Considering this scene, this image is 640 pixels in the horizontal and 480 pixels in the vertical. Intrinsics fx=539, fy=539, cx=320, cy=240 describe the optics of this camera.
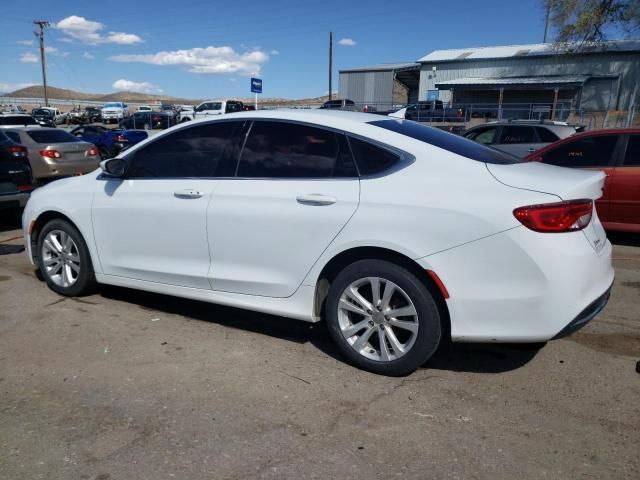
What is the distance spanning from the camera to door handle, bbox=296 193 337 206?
3412mm

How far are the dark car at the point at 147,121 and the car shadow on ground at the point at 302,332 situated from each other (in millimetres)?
32367

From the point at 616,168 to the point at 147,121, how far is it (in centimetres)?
3287

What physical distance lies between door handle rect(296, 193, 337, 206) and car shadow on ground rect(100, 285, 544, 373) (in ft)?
3.55

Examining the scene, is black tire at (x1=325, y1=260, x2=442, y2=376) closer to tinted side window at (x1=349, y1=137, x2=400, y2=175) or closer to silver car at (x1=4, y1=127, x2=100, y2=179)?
tinted side window at (x1=349, y1=137, x2=400, y2=175)

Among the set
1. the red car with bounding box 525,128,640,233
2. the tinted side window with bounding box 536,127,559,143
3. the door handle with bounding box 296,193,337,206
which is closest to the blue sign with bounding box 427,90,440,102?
the tinted side window with bounding box 536,127,559,143

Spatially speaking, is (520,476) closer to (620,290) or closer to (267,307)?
(267,307)

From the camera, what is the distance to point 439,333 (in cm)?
320

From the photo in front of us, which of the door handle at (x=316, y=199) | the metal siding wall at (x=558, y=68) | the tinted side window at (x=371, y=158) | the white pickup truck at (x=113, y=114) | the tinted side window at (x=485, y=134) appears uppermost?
the metal siding wall at (x=558, y=68)

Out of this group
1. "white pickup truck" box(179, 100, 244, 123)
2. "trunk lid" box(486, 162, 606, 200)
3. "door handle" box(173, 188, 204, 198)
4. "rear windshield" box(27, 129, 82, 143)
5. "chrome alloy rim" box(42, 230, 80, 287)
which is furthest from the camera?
"white pickup truck" box(179, 100, 244, 123)

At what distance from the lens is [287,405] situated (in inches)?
121

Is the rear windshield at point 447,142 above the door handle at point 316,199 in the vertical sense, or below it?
above

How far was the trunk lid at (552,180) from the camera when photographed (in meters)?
3.04

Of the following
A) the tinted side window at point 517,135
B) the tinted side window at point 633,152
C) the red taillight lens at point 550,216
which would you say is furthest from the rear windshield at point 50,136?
the red taillight lens at point 550,216

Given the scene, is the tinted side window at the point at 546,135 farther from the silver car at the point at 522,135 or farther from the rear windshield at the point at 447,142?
the rear windshield at the point at 447,142
